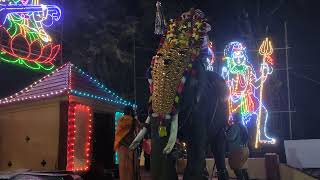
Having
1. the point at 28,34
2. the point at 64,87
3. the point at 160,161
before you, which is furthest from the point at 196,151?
the point at 28,34

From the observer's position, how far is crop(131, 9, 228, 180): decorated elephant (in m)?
4.48

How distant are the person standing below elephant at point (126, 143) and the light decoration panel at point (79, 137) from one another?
5.14 feet

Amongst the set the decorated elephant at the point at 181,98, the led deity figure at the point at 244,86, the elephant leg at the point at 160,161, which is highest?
the led deity figure at the point at 244,86

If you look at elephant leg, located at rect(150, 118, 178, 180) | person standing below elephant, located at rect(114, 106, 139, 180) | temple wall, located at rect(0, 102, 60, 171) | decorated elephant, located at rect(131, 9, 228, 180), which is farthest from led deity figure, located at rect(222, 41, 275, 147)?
elephant leg, located at rect(150, 118, 178, 180)

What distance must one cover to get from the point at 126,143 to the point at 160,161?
12.0 ft

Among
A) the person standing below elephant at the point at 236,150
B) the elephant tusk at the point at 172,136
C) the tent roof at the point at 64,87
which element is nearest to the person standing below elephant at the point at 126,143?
the tent roof at the point at 64,87

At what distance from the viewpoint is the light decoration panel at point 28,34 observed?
1155 centimetres

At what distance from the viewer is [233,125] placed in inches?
239

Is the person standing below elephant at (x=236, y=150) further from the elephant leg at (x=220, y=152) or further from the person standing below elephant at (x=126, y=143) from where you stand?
the person standing below elephant at (x=126, y=143)

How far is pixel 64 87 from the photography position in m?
9.30

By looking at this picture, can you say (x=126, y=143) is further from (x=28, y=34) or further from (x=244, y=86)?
(x=244, y=86)

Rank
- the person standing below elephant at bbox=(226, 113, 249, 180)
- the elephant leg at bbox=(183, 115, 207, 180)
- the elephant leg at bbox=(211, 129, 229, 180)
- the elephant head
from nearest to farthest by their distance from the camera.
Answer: the elephant head → the elephant leg at bbox=(183, 115, 207, 180) → the elephant leg at bbox=(211, 129, 229, 180) → the person standing below elephant at bbox=(226, 113, 249, 180)

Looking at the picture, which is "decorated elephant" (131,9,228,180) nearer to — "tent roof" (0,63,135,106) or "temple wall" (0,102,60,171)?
"tent roof" (0,63,135,106)

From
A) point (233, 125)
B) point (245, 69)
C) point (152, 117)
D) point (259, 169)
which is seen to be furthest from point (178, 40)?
point (245, 69)
